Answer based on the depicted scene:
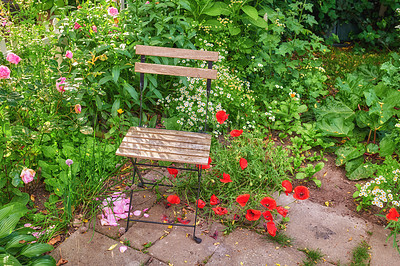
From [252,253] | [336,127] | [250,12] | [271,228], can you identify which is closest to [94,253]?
[252,253]

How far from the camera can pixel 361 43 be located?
689cm

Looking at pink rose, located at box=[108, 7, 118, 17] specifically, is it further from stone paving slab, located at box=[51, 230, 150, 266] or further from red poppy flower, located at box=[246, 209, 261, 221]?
red poppy flower, located at box=[246, 209, 261, 221]

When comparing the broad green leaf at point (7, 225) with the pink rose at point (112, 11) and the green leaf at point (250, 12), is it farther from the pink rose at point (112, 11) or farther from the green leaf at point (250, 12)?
the green leaf at point (250, 12)

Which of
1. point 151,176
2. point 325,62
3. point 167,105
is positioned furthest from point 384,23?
point 151,176

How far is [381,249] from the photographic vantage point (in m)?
2.91

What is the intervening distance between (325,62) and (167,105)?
119 inches

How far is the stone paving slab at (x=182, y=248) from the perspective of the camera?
2.71 m

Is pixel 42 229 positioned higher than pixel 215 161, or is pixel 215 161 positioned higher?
pixel 215 161

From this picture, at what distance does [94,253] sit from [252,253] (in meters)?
1.13

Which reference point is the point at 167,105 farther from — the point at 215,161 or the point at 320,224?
the point at 320,224

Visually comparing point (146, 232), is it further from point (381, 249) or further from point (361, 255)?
point (381, 249)

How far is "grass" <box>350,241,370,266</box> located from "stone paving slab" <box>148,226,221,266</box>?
3.30 ft

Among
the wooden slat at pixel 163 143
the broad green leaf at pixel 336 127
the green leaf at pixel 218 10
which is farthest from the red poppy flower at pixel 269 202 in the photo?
the green leaf at pixel 218 10

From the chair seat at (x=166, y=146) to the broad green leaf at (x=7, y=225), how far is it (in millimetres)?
765
